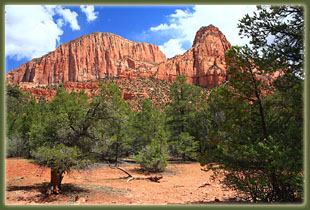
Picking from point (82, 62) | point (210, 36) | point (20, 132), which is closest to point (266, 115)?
point (20, 132)

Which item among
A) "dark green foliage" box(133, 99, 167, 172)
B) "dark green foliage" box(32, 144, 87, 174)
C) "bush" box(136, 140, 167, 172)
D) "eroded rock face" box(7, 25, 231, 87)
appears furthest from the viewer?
"eroded rock face" box(7, 25, 231, 87)

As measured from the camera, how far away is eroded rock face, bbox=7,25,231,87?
126125mm

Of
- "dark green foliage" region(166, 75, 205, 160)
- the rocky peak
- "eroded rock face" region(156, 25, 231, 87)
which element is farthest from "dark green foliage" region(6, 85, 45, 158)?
the rocky peak

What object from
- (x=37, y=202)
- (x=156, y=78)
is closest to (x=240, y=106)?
(x=37, y=202)

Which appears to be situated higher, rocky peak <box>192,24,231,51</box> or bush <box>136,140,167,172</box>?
rocky peak <box>192,24,231,51</box>

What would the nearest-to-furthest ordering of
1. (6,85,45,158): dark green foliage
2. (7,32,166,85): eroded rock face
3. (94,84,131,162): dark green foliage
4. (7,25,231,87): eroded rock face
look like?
(94,84,131,162): dark green foliage, (6,85,45,158): dark green foliage, (7,25,231,87): eroded rock face, (7,32,166,85): eroded rock face

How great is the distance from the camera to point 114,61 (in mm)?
170250

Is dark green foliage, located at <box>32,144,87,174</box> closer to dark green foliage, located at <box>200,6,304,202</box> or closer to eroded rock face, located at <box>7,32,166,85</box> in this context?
dark green foliage, located at <box>200,6,304,202</box>

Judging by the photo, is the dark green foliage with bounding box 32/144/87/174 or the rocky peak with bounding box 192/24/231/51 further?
the rocky peak with bounding box 192/24/231/51

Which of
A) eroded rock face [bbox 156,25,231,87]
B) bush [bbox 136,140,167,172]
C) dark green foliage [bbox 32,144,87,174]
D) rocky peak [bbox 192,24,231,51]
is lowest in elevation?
bush [bbox 136,140,167,172]

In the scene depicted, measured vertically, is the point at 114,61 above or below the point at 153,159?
above

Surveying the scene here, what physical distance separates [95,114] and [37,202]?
13.9ft

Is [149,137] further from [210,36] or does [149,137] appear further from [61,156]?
[210,36]

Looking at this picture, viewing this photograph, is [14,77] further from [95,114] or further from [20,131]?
[95,114]
